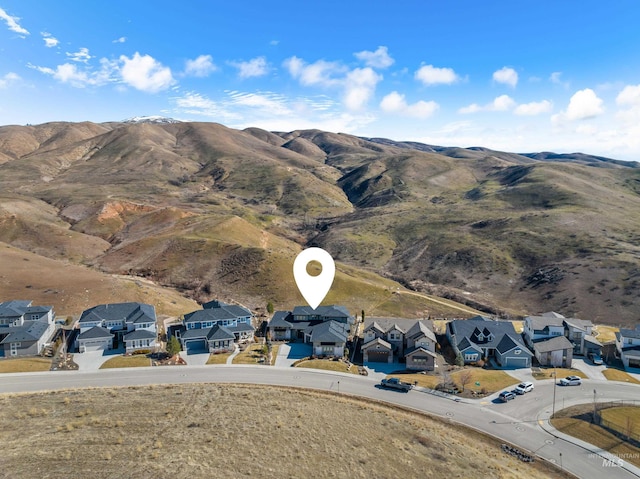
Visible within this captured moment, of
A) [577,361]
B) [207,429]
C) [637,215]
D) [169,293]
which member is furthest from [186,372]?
[637,215]

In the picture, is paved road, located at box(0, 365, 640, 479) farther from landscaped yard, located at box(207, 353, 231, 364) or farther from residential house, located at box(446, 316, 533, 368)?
residential house, located at box(446, 316, 533, 368)

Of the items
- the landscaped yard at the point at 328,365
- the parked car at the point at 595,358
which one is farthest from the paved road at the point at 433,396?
the parked car at the point at 595,358

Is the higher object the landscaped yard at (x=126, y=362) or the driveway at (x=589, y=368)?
the driveway at (x=589, y=368)

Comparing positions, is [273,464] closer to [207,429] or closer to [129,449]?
[207,429]

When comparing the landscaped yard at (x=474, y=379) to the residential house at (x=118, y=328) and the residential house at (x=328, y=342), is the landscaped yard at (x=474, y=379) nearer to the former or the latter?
the residential house at (x=328, y=342)

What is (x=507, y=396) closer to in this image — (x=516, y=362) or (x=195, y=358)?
(x=516, y=362)

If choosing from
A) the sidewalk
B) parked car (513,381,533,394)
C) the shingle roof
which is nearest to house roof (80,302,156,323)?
parked car (513,381,533,394)
